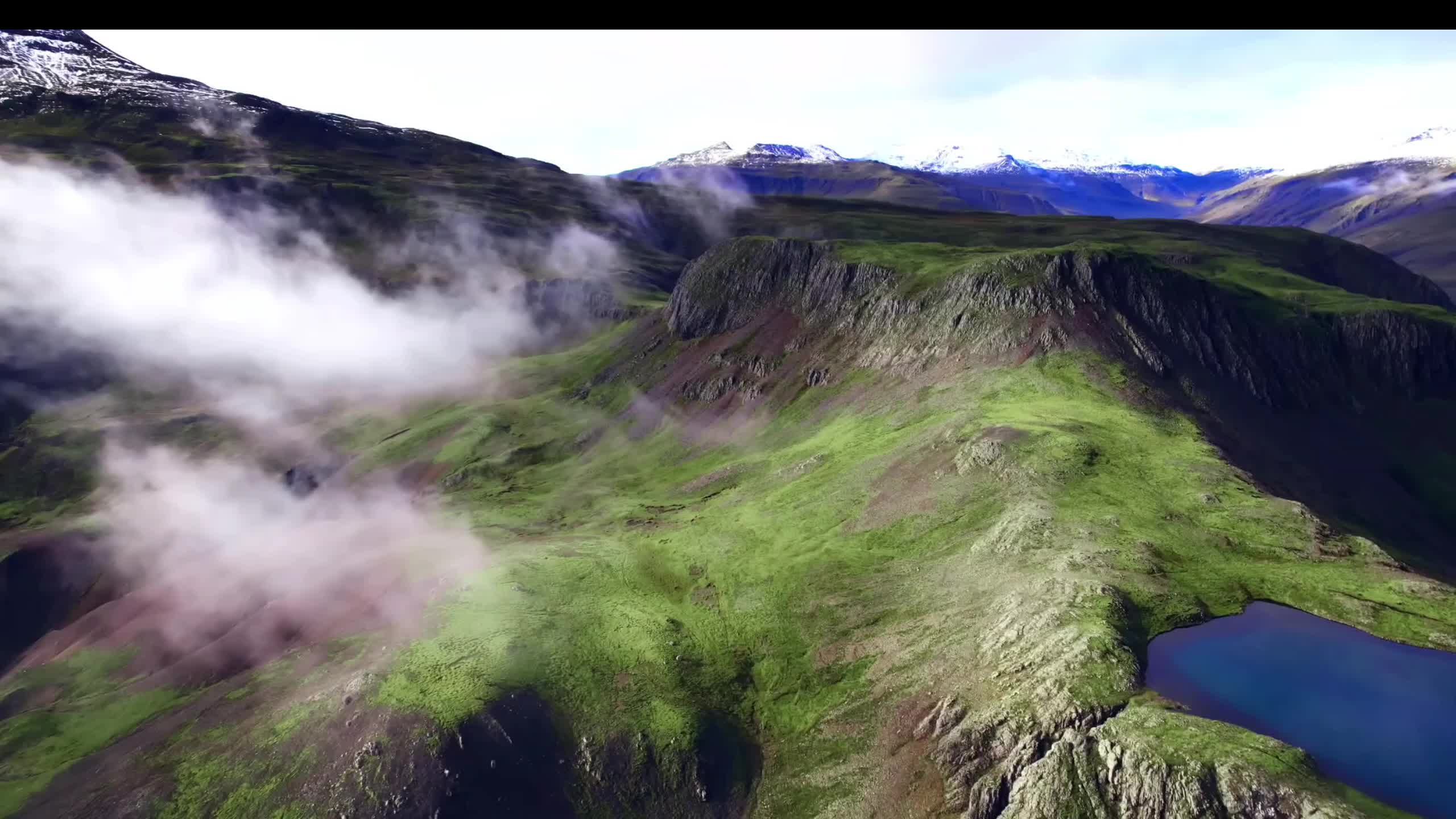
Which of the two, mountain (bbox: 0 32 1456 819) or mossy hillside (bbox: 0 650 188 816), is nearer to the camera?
mountain (bbox: 0 32 1456 819)

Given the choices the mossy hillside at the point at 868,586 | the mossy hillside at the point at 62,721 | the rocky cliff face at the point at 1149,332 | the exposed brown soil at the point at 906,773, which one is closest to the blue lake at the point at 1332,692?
the mossy hillside at the point at 868,586

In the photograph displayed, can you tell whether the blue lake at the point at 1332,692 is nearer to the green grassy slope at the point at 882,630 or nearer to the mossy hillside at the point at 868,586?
the green grassy slope at the point at 882,630

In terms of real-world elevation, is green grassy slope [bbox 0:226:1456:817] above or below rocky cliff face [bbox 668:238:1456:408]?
below

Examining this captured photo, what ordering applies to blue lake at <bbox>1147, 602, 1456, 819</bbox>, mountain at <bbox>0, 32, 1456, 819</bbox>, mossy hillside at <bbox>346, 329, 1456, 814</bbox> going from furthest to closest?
mossy hillside at <bbox>346, 329, 1456, 814</bbox> → mountain at <bbox>0, 32, 1456, 819</bbox> → blue lake at <bbox>1147, 602, 1456, 819</bbox>

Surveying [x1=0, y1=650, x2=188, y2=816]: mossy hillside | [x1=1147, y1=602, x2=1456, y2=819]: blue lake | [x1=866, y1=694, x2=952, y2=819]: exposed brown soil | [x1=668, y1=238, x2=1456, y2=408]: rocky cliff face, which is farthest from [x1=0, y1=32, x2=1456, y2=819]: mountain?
[x1=1147, y1=602, x2=1456, y2=819]: blue lake

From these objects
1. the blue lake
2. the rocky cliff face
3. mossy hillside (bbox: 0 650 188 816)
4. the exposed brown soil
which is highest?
the rocky cliff face

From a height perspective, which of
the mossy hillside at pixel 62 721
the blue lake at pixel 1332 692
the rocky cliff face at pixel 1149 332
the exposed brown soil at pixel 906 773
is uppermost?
the rocky cliff face at pixel 1149 332

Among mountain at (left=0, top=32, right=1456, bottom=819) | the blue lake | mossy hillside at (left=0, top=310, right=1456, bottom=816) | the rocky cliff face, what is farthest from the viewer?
the rocky cliff face

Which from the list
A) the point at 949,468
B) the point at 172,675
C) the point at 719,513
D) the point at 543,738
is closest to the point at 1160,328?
the point at 949,468

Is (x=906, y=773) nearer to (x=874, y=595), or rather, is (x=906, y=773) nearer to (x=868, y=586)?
(x=874, y=595)

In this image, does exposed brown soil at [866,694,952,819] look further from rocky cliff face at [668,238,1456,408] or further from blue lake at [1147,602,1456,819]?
rocky cliff face at [668,238,1456,408]
